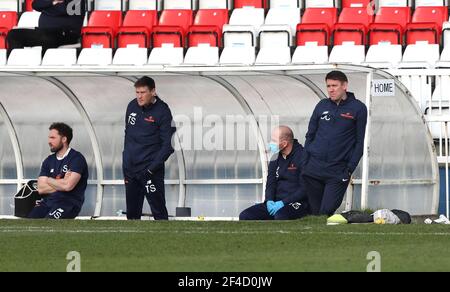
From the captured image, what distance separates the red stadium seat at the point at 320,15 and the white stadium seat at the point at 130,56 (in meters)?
2.80

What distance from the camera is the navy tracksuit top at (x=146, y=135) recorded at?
16.6 m

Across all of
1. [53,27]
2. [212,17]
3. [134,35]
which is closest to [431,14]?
[212,17]

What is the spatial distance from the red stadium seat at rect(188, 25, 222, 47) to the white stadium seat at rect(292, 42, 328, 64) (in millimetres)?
1611

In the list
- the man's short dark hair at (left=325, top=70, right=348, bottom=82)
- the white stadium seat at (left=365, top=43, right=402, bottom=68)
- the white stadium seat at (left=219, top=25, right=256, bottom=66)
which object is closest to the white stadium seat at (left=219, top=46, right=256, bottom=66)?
the white stadium seat at (left=219, top=25, right=256, bottom=66)

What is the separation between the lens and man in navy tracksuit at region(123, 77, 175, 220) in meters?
16.5

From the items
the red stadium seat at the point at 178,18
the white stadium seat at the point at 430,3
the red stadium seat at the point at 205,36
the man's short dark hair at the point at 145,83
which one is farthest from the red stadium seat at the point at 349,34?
the man's short dark hair at the point at 145,83

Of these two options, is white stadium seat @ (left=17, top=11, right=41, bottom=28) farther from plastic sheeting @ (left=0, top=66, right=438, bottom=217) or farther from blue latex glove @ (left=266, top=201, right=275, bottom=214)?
blue latex glove @ (left=266, top=201, right=275, bottom=214)

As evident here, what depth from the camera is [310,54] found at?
22.2 m

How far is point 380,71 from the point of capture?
662 inches

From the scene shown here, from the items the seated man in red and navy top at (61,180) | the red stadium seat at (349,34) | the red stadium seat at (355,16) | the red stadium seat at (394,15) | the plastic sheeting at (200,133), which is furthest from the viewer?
the red stadium seat at (355,16)

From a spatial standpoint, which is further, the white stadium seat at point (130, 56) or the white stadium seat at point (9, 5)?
the white stadium seat at point (9, 5)

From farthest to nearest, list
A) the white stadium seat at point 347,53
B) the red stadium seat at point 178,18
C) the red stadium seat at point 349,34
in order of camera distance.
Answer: the red stadium seat at point 178,18, the red stadium seat at point 349,34, the white stadium seat at point 347,53

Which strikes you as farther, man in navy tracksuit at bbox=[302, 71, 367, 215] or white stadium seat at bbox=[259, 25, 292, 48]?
white stadium seat at bbox=[259, 25, 292, 48]

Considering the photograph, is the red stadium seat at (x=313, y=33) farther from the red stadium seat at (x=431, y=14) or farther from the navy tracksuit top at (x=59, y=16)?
the navy tracksuit top at (x=59, y=16)
